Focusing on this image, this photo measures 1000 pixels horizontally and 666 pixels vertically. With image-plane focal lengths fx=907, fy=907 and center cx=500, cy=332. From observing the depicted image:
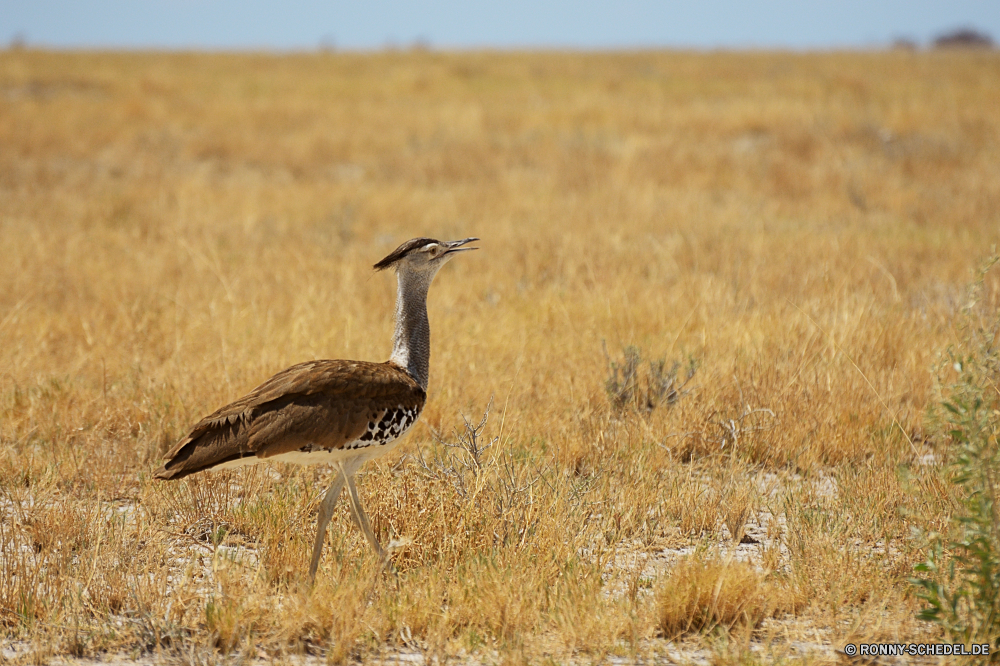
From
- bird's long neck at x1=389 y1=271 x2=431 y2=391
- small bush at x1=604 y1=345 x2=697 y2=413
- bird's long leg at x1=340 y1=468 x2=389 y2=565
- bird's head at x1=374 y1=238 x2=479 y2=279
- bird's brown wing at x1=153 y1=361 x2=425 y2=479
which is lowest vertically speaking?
bird's long leg at x1=340 y1=468 x2=389 y2=565

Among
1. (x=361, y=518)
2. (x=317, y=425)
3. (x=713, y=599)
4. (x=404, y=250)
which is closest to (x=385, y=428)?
(x=317, y=425)

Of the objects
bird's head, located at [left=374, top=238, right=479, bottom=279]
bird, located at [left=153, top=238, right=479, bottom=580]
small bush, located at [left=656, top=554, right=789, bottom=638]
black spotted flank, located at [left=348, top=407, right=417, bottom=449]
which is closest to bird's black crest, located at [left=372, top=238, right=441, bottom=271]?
bird's head, located at [left=374, top=238, right=479, bottom=279]

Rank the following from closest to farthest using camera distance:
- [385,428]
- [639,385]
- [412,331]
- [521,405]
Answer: [385,428], [412,331], [521,405], [639,385]

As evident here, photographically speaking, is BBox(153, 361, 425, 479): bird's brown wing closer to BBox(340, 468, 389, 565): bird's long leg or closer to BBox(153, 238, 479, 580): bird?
BBox(153, 238, 479, 580): bird

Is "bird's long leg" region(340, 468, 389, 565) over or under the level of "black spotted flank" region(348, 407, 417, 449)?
under

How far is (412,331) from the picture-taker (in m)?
3.45

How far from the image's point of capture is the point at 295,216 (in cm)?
986

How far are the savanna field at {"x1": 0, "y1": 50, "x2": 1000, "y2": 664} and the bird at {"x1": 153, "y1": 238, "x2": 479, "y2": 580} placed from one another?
367 mm

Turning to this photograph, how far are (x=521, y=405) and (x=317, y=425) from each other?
190cm

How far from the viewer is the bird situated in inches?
116

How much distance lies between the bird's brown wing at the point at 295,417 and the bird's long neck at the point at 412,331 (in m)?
0.20

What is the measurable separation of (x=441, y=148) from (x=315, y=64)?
23727 millimetres

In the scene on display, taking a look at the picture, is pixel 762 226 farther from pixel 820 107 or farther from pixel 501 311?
pixel 820 107

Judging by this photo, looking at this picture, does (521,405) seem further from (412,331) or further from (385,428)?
(385,428)
